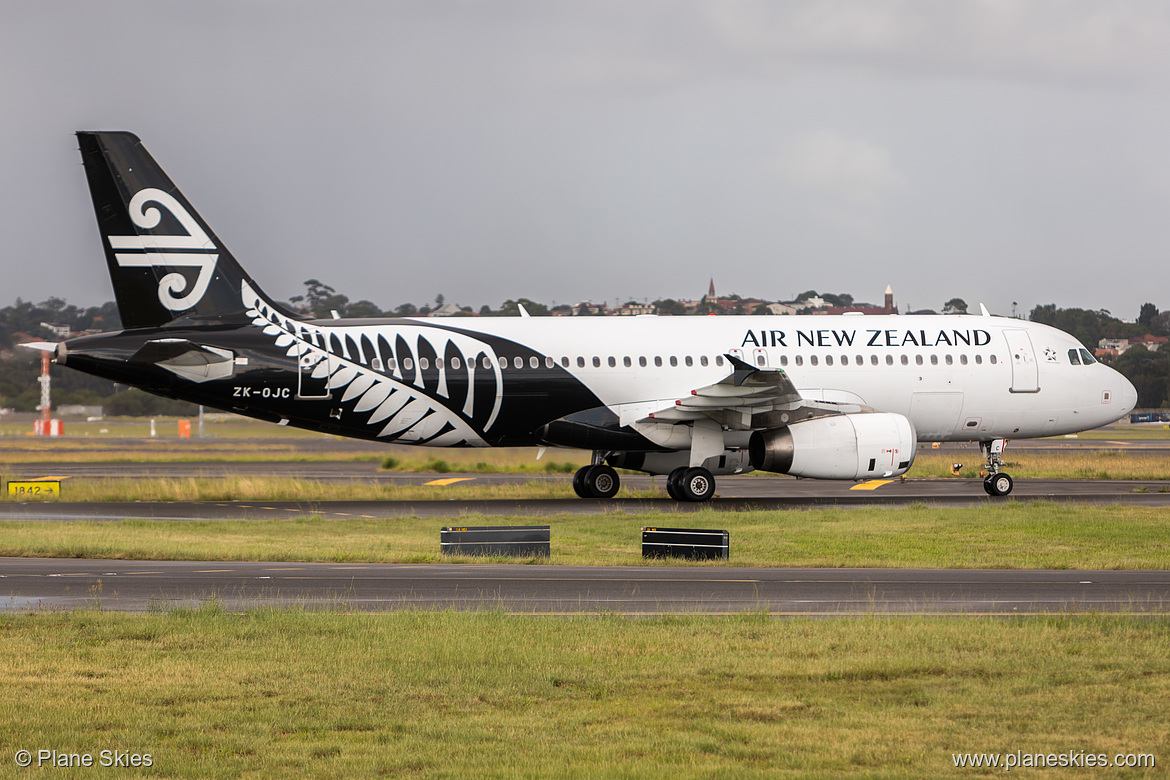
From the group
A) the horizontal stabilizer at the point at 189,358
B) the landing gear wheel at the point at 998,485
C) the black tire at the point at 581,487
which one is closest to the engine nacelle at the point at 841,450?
the landing gear wheel at the point at 998,485

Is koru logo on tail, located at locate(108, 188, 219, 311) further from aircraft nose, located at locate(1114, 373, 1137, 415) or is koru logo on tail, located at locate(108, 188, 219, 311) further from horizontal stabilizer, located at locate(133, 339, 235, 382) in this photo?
aircraft nose, located at locate(1114, 373, 1137, 415)

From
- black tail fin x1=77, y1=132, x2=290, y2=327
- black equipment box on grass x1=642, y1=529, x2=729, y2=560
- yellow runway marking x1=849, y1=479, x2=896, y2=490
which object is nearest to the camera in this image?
black equipment box on grass x1=642, y1=529, x2=729, y2=560

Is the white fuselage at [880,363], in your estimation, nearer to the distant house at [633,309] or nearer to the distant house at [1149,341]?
the distant house at [633,309]

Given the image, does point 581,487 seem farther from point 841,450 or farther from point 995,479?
point 995,479

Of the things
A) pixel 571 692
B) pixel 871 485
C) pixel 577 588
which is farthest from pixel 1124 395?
pixel 571 692

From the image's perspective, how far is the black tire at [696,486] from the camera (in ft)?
104

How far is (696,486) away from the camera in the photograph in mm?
31656

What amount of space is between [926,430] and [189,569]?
21303 millimetres

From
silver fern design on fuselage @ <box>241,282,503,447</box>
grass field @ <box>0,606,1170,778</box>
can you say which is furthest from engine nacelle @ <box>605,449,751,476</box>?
grass field @ <box>0,606,1170,778</box>

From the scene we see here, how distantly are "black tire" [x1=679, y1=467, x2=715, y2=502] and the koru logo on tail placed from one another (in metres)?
12.8

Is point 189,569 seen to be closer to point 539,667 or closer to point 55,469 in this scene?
point 539,667

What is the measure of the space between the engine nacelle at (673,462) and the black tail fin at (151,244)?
1067cm

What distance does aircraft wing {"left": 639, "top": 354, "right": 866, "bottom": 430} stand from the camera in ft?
99.2

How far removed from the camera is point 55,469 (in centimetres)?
4753
